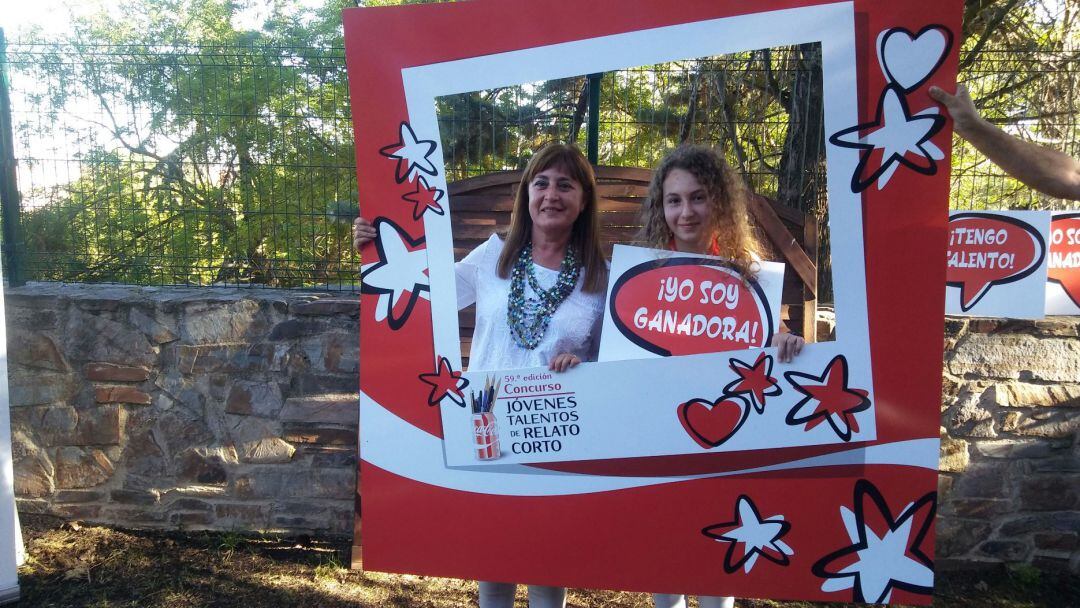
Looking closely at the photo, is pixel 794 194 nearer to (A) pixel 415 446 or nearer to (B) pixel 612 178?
(B) pixel 612 178

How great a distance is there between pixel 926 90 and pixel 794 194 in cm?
42

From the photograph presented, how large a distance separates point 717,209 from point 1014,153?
0.83m

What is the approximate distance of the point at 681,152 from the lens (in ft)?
6.21

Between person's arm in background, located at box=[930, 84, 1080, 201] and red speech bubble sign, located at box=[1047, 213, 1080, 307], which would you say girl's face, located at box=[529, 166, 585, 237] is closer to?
person's arm in background, located at box=[930, 84, 1080, 201]

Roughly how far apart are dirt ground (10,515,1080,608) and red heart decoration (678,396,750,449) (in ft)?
5.00

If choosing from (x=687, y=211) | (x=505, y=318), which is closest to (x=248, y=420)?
(x=505, y=318)

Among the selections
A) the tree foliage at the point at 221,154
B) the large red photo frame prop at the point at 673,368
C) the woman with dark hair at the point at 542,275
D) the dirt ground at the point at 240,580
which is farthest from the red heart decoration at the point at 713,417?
the tree foliage at the point at 221,154

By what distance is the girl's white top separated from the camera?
1.80m

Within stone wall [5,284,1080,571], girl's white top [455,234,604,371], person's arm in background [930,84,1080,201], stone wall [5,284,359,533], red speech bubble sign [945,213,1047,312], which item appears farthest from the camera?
stone wall [5,284,359,533]

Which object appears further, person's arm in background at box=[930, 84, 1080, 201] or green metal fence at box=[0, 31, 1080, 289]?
green metal fence at box=[0, 31, 1080, 289]

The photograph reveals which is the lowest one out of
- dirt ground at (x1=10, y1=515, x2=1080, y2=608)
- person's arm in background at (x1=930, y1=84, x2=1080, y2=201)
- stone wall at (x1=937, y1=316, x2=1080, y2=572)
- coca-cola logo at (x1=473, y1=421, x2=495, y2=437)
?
dirt ground at (x1=10, y1=515, x2=1080, y2=608)

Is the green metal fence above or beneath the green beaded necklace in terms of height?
above

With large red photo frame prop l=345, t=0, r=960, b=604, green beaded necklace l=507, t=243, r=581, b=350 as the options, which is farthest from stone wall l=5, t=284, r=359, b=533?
green beaded necklace l=507, t=243, r=581, b=350

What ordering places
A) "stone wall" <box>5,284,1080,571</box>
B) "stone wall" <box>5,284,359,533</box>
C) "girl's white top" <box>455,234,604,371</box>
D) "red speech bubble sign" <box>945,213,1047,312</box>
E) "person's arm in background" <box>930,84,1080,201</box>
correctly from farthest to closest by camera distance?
1. "stone wall" <box>5,284,359,533</box>
2. "stone wall" <box>5,284,1080,571</box>
3. "red speech bubble sign" <box>945,213,1047,312</box>
4. "girl's white top" <box>455,234,604,371</box>
5. "person's arm in background" <box>930,84,1080,201</box>
